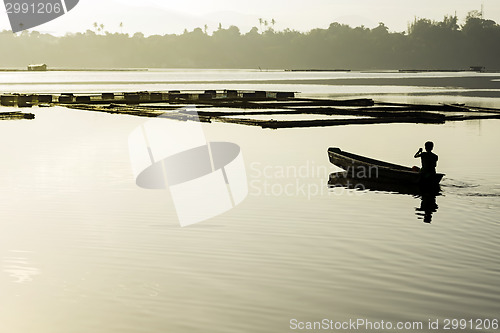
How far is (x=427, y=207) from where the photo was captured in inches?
790

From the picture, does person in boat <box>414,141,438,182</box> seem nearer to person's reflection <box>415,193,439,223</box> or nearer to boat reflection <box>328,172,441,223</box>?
boat reflection <box>328,172,441,223</box>

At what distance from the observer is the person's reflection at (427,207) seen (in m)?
18.7

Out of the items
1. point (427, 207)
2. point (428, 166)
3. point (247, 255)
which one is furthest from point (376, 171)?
point (247, 255)

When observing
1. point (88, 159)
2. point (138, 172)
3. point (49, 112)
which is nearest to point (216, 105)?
point (49, 112)

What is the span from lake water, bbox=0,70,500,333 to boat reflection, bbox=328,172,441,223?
11.3 inches

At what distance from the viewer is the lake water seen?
1105 cm

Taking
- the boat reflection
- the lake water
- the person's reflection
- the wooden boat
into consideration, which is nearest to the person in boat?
the wooden boat

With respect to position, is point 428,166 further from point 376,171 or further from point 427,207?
point 427,207

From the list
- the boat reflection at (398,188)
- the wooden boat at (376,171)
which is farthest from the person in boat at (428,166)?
the boat reflection at (398,188)

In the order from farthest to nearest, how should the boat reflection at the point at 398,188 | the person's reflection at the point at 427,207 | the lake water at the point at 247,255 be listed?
→ the boat reflection at the point at 398,188 → the person's reflection at the point at 427,207 → the lake water at the point at 247,255

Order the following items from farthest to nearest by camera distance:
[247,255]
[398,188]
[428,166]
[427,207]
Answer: [398,188]
[428,166]
[427,207]
[247,255]

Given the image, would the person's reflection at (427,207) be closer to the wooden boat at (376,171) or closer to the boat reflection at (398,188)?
the boat reflection at (398,188)

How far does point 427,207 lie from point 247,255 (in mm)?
7325

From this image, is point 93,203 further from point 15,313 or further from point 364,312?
point 364,312
